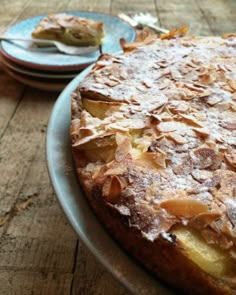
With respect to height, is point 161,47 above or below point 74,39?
above

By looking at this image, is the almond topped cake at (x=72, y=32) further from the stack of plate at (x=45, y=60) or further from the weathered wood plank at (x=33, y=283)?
the weathered wood plank at (x=33, y=283)

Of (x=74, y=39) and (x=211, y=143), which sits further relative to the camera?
(x=74, y=39)

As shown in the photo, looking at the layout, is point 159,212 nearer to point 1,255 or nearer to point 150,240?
point 150,240

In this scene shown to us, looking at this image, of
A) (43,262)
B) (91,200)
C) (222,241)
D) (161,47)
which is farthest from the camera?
(161,47)

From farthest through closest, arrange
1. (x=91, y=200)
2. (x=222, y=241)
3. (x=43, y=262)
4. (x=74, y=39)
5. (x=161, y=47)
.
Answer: (x=74, y=39)
(x=161, y=47)
(x=43, y=262)
(x=91, y=200)
(x=222, y=241)

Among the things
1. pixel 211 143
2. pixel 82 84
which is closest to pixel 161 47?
pixel 82 84

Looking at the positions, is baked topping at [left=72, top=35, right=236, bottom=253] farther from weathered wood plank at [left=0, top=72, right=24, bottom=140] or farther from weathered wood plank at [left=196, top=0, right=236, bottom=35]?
weathered wood plank at [left=196, top=0, right=236, bottom=35]

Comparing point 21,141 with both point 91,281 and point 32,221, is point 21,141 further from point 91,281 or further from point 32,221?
point 91,281

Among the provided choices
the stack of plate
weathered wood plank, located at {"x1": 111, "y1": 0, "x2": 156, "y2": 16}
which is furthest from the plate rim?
weathered wood plank, located at {"x1": 111, "y1": 0, "x2": 156, "y2": 16}
